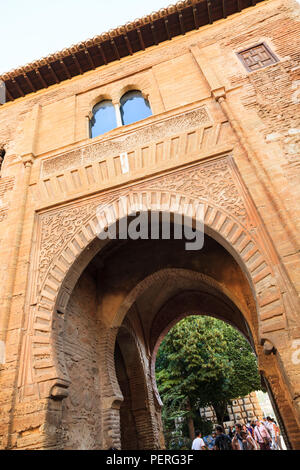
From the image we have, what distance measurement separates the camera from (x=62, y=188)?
552 centimetres

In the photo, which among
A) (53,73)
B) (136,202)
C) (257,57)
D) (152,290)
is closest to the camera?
(136,202)

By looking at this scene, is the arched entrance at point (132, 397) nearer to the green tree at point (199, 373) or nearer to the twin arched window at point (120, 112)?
the twin arched window at point (120, 112)

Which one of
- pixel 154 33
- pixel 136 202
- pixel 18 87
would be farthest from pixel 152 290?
pixel 154 33

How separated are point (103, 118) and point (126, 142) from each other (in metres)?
1.55

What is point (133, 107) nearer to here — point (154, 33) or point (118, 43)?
point (118, 43)

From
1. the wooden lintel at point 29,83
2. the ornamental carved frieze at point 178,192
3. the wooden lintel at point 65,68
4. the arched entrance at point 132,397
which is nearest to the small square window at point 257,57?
the ornamental carved frieze at point 178,192

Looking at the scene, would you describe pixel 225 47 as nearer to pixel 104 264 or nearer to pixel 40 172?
pixel 40 172

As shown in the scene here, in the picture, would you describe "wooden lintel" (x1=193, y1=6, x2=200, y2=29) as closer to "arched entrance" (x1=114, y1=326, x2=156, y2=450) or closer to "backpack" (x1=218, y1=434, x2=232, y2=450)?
"arched entrance" (x1=114, y1=326, x2=156, y2=450)

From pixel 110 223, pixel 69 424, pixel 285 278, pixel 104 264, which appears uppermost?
pixel 104 264

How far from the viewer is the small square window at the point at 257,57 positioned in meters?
5.82

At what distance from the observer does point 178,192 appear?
471cm

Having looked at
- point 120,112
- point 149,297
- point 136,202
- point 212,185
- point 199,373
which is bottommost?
point 212,185

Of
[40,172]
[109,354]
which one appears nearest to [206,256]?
[109,354]

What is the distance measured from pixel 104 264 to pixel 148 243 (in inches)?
46.2
